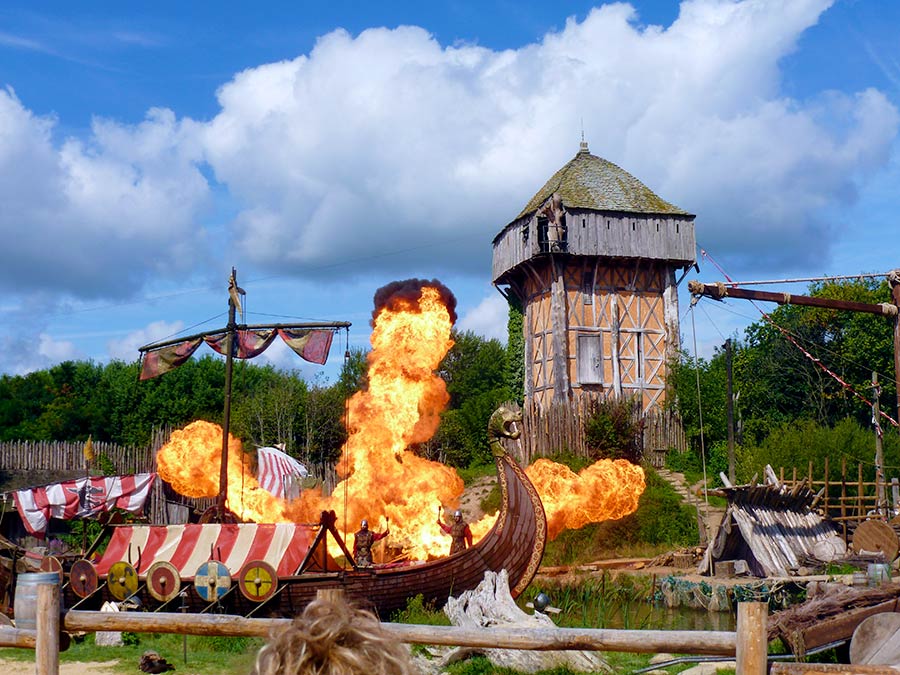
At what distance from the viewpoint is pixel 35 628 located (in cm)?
645

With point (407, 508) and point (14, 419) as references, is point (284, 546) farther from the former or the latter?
point (14, 419)

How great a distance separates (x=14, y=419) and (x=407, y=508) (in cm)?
3563

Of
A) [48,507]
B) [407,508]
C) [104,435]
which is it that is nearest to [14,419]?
[104,435]

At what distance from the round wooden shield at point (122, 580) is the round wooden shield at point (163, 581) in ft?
1.10

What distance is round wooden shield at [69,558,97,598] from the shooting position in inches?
558

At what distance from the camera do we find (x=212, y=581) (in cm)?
1359

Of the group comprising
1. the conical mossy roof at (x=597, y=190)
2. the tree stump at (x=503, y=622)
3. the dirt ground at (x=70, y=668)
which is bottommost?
the dirt ground at (x=70, y=668)

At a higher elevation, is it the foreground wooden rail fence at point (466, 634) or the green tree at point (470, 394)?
the green tree at point (470, 394)

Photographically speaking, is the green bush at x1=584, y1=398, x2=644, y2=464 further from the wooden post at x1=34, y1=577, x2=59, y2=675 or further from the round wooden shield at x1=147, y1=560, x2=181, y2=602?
the wooden post at x1=34, y1=577, x2=59, y2=675

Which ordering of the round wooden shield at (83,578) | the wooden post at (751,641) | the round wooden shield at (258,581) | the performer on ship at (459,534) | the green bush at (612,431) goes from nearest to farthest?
the wooden post at (751,641), the round wooden shield at (258,581), the round wooden shield at (83,578), the performer on ship at (459,534), the green bush at (612,431)

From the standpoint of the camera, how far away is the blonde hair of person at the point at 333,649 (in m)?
2.14

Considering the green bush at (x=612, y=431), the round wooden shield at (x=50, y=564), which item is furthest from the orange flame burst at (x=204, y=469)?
the green bush at (x=612, y=431)

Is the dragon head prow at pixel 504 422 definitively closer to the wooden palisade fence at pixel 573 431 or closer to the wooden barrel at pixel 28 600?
the wooden barrel at pixel 28 600

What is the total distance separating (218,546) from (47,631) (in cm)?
832
